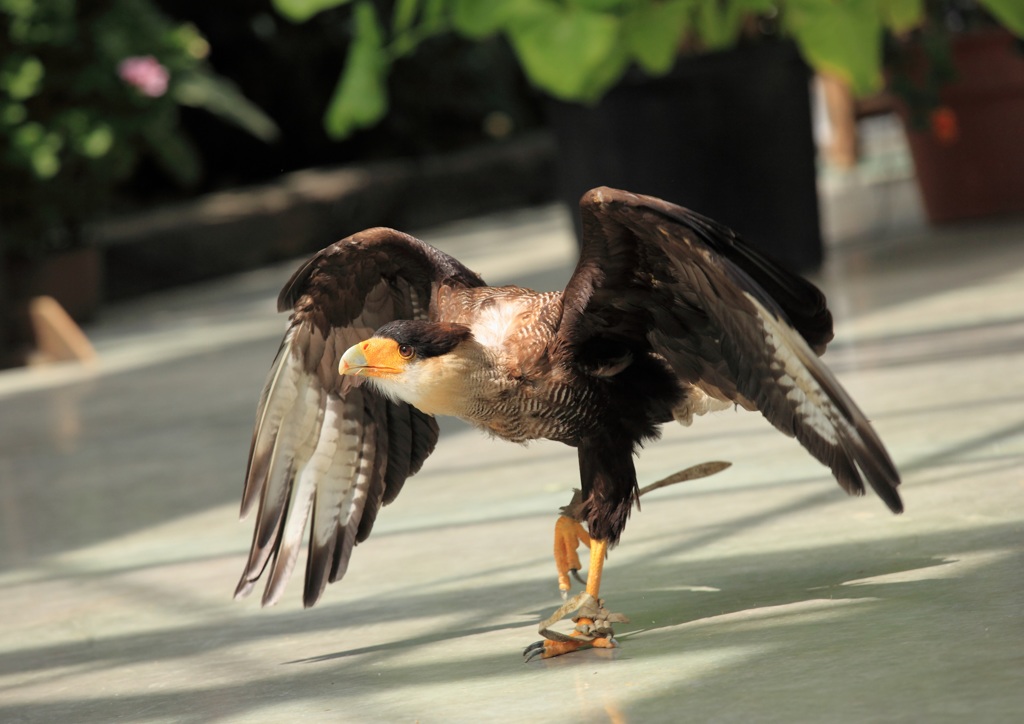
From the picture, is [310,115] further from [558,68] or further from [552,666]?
[552,666]

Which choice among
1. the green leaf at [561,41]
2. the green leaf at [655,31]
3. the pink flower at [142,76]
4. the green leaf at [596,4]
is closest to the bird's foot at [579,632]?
the green leaf at [561,41]

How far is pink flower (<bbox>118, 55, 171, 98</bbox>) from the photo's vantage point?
7.83 meters

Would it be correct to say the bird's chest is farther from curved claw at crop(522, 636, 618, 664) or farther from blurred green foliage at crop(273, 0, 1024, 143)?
blurred green foliage at crop(273, 0, 1024, 143)

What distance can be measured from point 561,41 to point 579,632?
2.63 meters

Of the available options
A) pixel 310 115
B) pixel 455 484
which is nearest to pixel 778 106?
pixel 455 484

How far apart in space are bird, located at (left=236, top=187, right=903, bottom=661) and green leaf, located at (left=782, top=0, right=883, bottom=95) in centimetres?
264

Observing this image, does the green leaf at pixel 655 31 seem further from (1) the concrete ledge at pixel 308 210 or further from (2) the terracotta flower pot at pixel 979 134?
(1) the concrete ledge at pixel 308 210

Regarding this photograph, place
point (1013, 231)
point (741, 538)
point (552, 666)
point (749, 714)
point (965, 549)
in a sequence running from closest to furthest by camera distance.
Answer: point (749, 714), point (552, 666), point (965, 549), point (741, 538), point (1013, 231)

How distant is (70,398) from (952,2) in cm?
450

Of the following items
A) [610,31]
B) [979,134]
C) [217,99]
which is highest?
[610,31]

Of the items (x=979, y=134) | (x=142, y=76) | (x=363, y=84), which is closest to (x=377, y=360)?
(x=363, y=84)

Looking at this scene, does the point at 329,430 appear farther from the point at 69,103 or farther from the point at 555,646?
the point at 69,103

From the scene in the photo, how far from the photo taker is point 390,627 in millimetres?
2818

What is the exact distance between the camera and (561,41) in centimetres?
473
